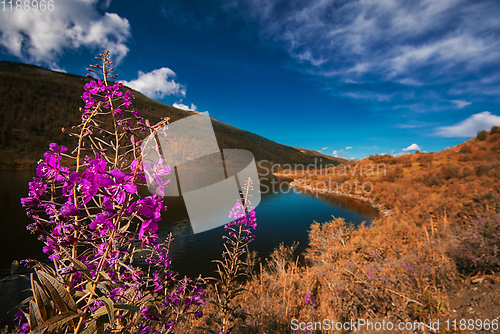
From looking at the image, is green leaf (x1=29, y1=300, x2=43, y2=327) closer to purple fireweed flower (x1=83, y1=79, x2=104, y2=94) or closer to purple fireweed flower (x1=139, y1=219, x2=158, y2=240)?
purple fireweed flower (x1=139, y1=219, x2=158, y2=240)

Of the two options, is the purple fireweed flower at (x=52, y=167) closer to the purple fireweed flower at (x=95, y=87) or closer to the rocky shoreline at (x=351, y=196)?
the purple fireweed flower at (x=95, y=87)

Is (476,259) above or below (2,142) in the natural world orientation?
below

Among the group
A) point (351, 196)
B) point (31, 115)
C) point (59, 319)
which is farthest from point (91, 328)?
point (31, 115)

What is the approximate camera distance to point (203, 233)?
12688 mm

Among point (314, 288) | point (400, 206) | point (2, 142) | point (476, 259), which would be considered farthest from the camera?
point (2, 142)

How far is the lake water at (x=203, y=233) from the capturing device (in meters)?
9.07

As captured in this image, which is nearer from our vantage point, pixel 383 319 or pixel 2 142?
pixel 383 319

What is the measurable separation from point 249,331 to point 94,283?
317 centimetres

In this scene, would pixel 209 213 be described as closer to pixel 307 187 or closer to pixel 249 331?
pixel 249 331

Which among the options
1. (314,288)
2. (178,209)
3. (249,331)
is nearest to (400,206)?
(314,288)

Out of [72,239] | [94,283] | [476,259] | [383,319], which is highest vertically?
[72,239]

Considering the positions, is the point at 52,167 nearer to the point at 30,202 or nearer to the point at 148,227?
the point at 30,202

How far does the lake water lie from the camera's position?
907 cm

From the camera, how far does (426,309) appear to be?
9.94 feet
